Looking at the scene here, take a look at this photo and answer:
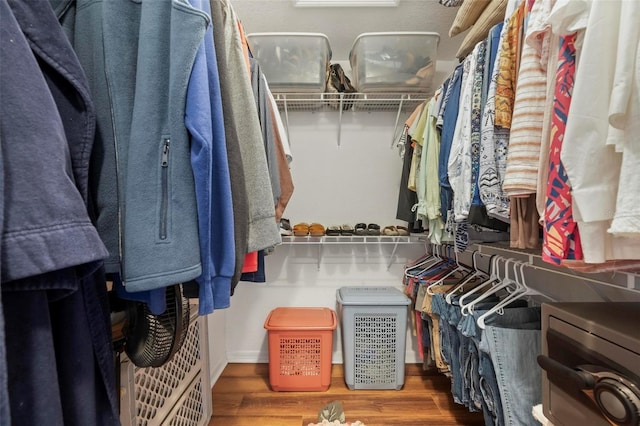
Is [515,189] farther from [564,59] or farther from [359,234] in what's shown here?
[359,234]

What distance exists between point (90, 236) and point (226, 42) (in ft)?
1.89

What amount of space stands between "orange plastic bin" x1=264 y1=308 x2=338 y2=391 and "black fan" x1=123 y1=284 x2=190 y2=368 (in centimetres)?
94

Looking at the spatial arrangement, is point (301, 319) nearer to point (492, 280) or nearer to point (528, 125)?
point (492, 280)

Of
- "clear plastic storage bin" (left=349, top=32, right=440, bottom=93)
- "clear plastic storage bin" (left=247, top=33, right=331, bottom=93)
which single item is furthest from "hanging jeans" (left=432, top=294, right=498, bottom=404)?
"clear plastic storage bin" (left=247, top=33, right=331, bottom=93)

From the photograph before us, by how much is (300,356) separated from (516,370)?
3.49 ft

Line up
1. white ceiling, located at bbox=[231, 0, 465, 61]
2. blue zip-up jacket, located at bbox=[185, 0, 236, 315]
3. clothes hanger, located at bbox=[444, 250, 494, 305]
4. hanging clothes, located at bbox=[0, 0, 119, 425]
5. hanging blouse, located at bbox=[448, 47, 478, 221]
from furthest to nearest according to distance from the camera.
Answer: white ceiling, located at bbox=[231, 0, 465, 61], clothes hanger, located at bbox=[444, 250, 494, 305], hanging blouse, located at bbox=[448, 47, 478, 221], blue zip-up jacket, located at bbox=[185, 0, 236, 315], hanging clothes, located at bbox=[0, 0, 119, 425]

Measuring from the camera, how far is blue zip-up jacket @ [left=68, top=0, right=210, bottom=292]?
0.50 metres

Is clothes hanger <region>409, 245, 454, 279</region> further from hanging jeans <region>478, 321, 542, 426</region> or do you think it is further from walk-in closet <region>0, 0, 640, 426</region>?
hanging jeans <region>478, 321, 542, 426</region>

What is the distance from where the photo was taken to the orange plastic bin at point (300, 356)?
1.61 m

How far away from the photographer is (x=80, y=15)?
577 mm

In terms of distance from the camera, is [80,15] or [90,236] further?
[80,15]

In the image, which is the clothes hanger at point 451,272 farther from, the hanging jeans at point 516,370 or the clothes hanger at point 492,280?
the hanging jeans at point 516,370

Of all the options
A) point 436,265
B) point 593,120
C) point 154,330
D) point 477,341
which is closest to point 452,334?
point 477,341

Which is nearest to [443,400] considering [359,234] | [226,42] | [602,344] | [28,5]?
[359,234]
